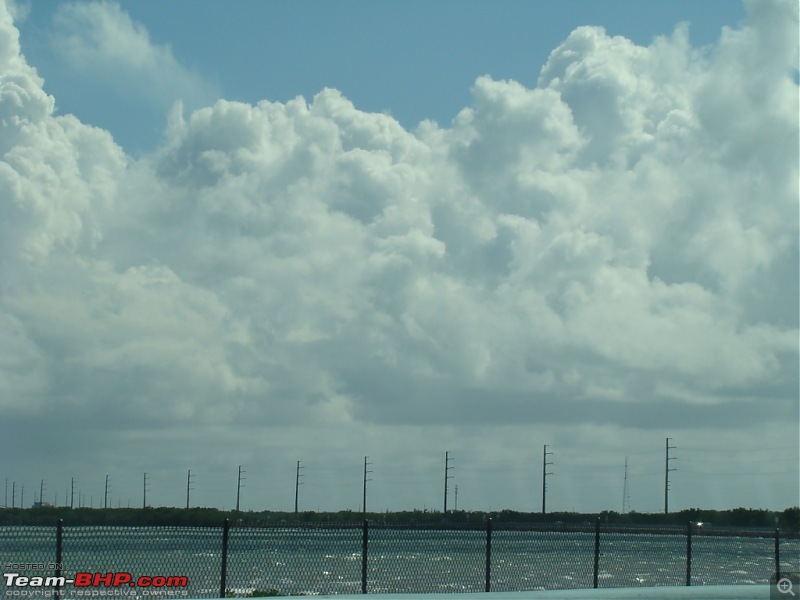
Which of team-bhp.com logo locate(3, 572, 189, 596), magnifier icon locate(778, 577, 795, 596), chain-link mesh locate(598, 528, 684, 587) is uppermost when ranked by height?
magnifier icon locate(778, 577, 795, 596)

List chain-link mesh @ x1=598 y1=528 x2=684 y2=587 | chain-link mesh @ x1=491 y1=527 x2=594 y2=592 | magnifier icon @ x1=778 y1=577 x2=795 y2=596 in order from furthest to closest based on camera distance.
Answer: chain-link mesh @ x1=598 y1=528 x2=684 y2=587 < chain-link mesh @ x1=491 y1=527 x2=594 y2=592 < magnifier icon @ x1=778 y1=577 x2=795 y2=596

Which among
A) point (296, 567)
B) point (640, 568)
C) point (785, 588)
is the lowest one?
point (296, 567)

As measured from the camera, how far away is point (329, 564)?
1462 inches

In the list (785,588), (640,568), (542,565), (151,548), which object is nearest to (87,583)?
(151,548)

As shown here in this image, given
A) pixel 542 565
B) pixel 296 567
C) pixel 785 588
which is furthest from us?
pixel 542 565

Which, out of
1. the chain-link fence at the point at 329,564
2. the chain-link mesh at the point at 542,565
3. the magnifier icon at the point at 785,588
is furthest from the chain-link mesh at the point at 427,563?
the magnifier icon at the point at 785,588

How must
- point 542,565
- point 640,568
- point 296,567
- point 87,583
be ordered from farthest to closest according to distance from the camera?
point 640,568 → point 542,565 → point 296,567 → point 87,583

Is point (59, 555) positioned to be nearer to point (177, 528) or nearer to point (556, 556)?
point (177, 528)

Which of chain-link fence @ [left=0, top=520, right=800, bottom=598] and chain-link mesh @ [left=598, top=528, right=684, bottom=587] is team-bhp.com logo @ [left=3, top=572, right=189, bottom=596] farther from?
chain-link mesh @ [left=598, top=528, right=684, bottom=587]

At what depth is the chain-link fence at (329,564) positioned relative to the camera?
66.3 ft

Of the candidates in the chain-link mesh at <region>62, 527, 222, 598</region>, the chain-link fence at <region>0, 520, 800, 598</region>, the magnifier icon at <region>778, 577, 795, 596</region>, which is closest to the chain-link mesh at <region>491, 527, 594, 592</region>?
the chain-link fence at <region>0, 520, 800, 598</region>

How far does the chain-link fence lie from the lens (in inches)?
795

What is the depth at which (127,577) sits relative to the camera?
19.9m

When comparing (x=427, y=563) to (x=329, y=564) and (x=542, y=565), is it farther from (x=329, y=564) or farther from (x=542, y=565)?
(x=542, y=565)
